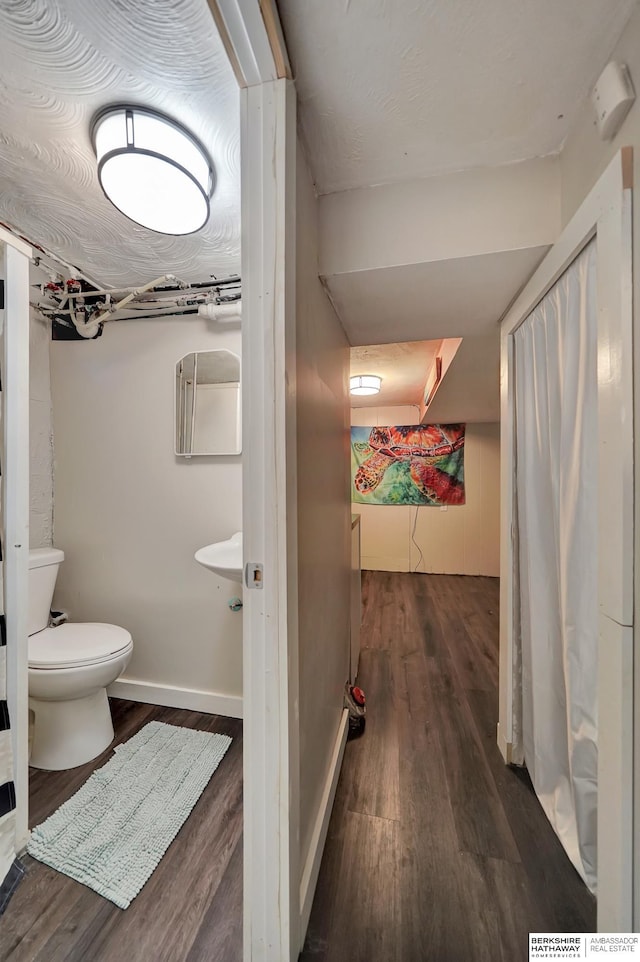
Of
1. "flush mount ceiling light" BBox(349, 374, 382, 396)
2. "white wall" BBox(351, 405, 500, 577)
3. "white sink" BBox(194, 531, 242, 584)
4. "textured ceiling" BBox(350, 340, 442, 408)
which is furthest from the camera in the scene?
"white wall" BBox(351, 405, 500, 577)

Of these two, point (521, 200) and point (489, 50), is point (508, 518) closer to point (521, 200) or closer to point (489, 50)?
point (521, 200)

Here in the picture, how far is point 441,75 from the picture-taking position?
76cm

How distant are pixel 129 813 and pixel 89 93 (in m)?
2.19

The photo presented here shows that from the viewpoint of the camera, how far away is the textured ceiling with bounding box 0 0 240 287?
69cm

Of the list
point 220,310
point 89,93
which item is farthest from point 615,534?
point 220,310

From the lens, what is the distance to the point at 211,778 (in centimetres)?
135

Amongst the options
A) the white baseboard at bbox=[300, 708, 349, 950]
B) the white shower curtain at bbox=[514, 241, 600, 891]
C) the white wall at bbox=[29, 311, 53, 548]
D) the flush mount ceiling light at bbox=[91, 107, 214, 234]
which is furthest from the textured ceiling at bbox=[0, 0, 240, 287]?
the white baseboard at bbox=[300, 708, 349, 950]

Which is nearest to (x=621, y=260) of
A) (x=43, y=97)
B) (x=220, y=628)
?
(x=43, y=97)

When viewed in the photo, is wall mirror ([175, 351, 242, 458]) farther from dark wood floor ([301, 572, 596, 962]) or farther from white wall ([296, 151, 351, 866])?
dark wood floor ([301, 572, 596, 962])

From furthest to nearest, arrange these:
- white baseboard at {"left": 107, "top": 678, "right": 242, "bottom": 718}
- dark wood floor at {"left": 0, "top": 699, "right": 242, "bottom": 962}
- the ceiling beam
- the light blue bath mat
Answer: white baseboard at {"left": 107, "top": 678, "right": 242, "bottom": 718} → the light blue bath mat → dark wood floor at {"left": 0, "top": 699, "right": 242, "bottom": 962} → the ceiling beam

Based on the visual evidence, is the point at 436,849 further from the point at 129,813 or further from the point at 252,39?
the point at 252,39

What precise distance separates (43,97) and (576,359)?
1.54 m

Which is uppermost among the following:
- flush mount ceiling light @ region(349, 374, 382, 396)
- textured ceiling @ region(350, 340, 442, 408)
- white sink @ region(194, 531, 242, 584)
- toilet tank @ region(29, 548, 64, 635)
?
textured ceiling @ region(350, 340, 442, 408)

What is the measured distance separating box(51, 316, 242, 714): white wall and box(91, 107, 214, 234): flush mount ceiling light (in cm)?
64
